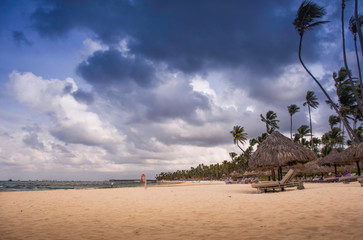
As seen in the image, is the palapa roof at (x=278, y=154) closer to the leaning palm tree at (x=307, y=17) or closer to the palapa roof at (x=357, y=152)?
the palapa roof at (x=357, y=152)

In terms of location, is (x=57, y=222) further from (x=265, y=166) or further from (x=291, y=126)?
(x=291, y=126)

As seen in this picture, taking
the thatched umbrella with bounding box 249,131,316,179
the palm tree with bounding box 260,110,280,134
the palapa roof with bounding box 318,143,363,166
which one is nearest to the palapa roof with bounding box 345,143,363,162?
the palapa roof with bounding box 318,143,363,166

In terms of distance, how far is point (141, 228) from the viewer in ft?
16.8

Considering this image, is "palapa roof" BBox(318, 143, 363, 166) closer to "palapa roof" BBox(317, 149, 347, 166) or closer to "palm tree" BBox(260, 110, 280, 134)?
"palapa roof" BBox(317, 149, 347, 166)

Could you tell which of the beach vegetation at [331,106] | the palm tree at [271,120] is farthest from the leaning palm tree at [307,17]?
the palm tree at [271,120]

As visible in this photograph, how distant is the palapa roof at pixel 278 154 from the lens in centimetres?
1411

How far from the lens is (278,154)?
1421cm

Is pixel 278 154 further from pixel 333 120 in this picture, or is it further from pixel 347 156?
pixel 333 120

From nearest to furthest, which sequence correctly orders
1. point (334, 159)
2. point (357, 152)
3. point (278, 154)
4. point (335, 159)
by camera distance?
point (278, 154) → point (357, 152) → point (335, 159) → point (334, 159)

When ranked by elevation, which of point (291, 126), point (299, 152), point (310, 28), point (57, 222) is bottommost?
point (57, 222)

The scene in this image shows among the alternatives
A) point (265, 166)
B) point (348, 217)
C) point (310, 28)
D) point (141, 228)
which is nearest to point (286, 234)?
point (348, 217)

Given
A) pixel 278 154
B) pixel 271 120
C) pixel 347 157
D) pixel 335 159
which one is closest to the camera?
pixel 278 154

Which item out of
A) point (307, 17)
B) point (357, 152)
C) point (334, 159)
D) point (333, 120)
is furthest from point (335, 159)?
point (333, 120)

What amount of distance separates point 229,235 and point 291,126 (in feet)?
173
